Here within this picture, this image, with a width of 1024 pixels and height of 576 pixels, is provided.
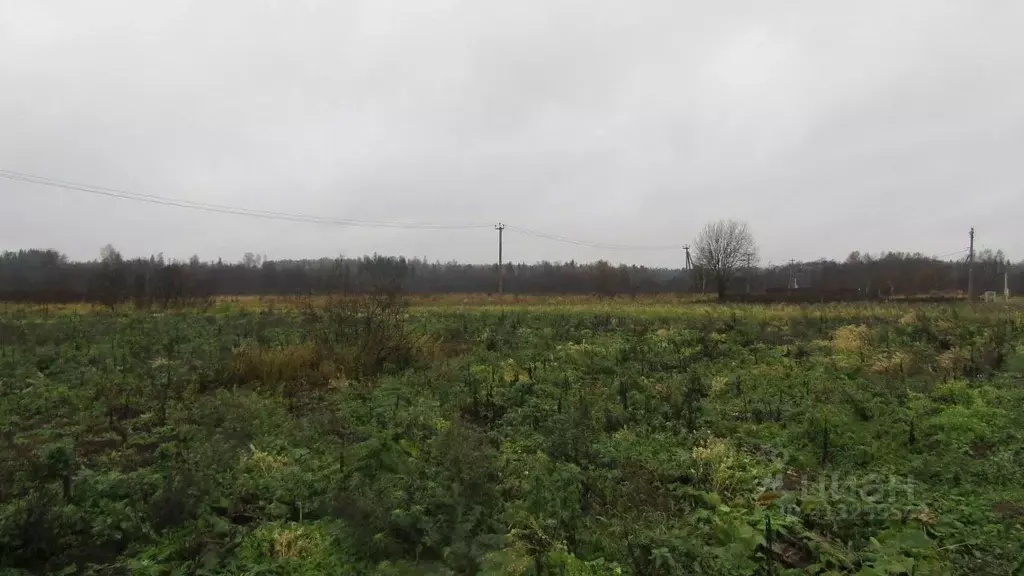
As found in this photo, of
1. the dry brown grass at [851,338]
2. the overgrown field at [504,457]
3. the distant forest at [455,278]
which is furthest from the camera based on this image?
the distant forest at [455,278]

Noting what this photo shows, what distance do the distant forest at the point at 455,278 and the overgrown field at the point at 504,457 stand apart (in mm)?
19208

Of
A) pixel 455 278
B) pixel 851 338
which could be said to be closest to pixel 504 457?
pixel 851 338

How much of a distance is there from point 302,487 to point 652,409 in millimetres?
5176

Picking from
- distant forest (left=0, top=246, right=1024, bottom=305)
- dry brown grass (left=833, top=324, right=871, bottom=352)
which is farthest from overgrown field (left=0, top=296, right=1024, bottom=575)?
distant forest (left=0, top=246, right=1024, bottom=305)

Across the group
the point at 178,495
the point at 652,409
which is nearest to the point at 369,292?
the point at 652,409

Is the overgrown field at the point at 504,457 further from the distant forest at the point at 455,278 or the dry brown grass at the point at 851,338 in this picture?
the distant forest at the point at 455,278

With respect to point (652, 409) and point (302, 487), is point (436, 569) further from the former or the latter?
point (652, 409)

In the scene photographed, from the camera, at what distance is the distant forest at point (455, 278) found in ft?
97.6

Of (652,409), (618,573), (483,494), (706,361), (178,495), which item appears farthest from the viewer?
(706,361)

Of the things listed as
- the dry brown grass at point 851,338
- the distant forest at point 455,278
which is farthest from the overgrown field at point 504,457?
the distant forest at point 455,278

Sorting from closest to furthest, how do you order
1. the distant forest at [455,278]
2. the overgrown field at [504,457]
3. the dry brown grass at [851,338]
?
the overgrown field at [504,457] < the dry brown grass at [851,338] < the distant forest at [455,278]

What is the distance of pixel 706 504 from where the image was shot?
5.76m

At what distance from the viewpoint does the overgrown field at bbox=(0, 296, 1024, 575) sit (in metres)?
4.81

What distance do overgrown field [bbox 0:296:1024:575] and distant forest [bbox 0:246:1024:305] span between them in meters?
19.2
